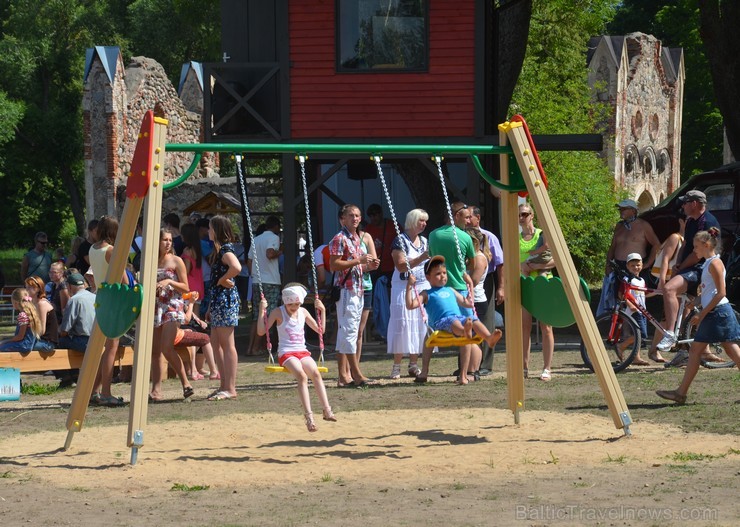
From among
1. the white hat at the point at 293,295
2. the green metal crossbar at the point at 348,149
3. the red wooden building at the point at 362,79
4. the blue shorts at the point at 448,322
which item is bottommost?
the blue shorts at the point at 448,322

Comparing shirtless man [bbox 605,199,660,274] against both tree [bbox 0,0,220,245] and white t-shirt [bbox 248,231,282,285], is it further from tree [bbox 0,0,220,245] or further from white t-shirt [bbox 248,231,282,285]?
tree [bbox 0,0,220,245]

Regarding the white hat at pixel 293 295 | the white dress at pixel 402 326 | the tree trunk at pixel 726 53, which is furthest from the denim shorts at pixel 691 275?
the tree trunk at pixel 726 53

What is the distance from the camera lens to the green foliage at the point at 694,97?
151ft

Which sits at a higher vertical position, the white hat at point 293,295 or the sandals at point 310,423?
the white hat at point 293,295

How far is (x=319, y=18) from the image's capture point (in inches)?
653

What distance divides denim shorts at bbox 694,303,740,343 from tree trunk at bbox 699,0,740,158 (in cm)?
1024

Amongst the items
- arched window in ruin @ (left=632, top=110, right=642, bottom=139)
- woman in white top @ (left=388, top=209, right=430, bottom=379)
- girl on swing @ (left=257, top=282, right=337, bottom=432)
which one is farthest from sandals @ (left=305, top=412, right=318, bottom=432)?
arched window in ruin @ (left=632, top=110, right=642, bottom=139)

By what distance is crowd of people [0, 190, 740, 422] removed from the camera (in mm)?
10011

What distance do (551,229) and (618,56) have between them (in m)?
31.9

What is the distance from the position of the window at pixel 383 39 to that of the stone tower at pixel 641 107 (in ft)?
66.6

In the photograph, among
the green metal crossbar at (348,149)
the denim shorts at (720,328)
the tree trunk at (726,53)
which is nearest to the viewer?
the green metal crossbar at (348,149)

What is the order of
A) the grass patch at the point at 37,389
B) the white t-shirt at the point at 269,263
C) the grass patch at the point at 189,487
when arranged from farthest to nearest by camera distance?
1. the white t-shirt at the point at 269,263
2. the grass patch at the point at 37,389
3. the grass patch at the point at 189,487

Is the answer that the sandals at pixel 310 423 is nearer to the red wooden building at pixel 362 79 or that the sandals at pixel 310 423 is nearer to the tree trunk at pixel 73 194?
the red wooden building at pixel 362 79

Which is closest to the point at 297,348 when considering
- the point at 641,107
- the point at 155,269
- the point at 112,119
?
the point at 155,269
